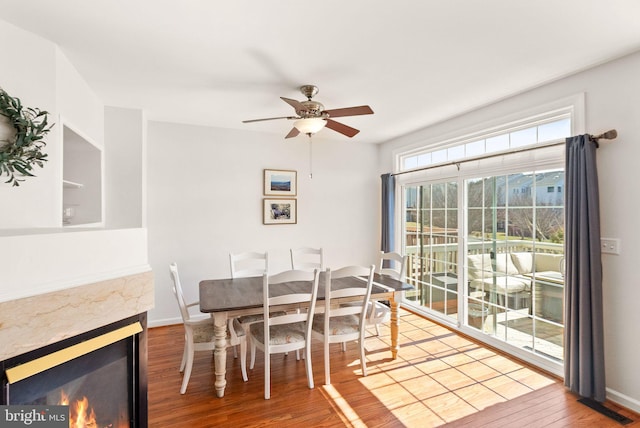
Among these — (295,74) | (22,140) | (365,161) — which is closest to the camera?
(22,140)

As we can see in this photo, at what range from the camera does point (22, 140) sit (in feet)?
5.79

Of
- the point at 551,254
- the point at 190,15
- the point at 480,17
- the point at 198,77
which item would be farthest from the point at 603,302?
the point at 198,77

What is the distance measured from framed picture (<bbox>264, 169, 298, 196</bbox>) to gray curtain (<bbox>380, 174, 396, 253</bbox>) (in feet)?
4.42

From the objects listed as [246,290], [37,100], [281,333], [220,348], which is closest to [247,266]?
[246,290]

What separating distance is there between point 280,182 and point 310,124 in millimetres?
1878

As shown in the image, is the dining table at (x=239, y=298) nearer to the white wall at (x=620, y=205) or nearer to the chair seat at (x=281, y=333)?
the chair seat at (x=281, y=333)

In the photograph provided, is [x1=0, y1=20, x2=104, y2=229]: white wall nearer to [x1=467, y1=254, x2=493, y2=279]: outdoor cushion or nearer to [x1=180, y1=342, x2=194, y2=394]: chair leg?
[x1=180, y1=342, x2=194, y2=394]: chair leg

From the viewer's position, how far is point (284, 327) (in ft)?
9.03

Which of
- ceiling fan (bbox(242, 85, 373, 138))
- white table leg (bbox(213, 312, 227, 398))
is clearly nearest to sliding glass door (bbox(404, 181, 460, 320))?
ceiling fan (bbox(242, 85, 373, 138))

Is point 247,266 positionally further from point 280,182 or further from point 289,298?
point 289,298

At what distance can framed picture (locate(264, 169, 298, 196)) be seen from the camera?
4469 millimetres

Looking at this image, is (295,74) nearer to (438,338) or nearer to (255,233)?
(255,233)

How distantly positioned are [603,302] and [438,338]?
62.8 inches

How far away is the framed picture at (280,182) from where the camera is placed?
4.47 metres
